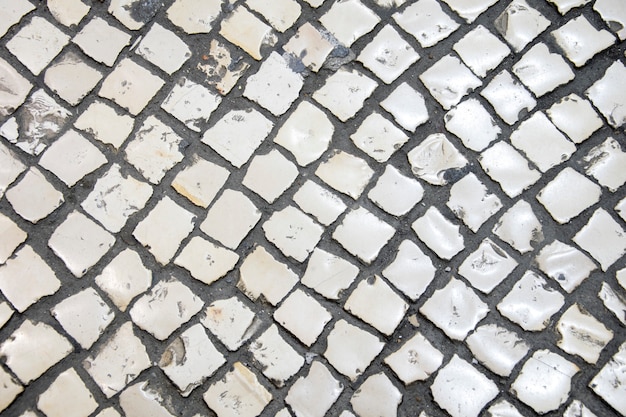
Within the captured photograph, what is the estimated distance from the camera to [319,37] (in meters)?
2.51

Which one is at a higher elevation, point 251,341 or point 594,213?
point 594,213

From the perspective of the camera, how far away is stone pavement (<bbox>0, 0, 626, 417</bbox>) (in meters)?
2.18

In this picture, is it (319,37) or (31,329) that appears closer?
(31,329)

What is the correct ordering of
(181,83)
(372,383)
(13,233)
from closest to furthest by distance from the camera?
(372,383)
(13,233)
(181,83)

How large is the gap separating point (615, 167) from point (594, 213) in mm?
208

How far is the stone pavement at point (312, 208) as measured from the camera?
7.15ft

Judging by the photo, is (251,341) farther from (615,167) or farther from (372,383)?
(615,167)

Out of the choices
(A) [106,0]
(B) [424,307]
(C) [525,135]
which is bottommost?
(B) [424,307]

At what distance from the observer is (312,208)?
236 centimetres

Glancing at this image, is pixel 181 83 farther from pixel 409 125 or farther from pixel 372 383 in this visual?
pixel 372 383

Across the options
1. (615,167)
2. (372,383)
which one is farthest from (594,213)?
(372,383)

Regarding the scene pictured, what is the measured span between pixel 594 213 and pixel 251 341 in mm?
1386

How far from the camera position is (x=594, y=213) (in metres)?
2.30

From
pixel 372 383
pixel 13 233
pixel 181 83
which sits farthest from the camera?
pixel 181 83
